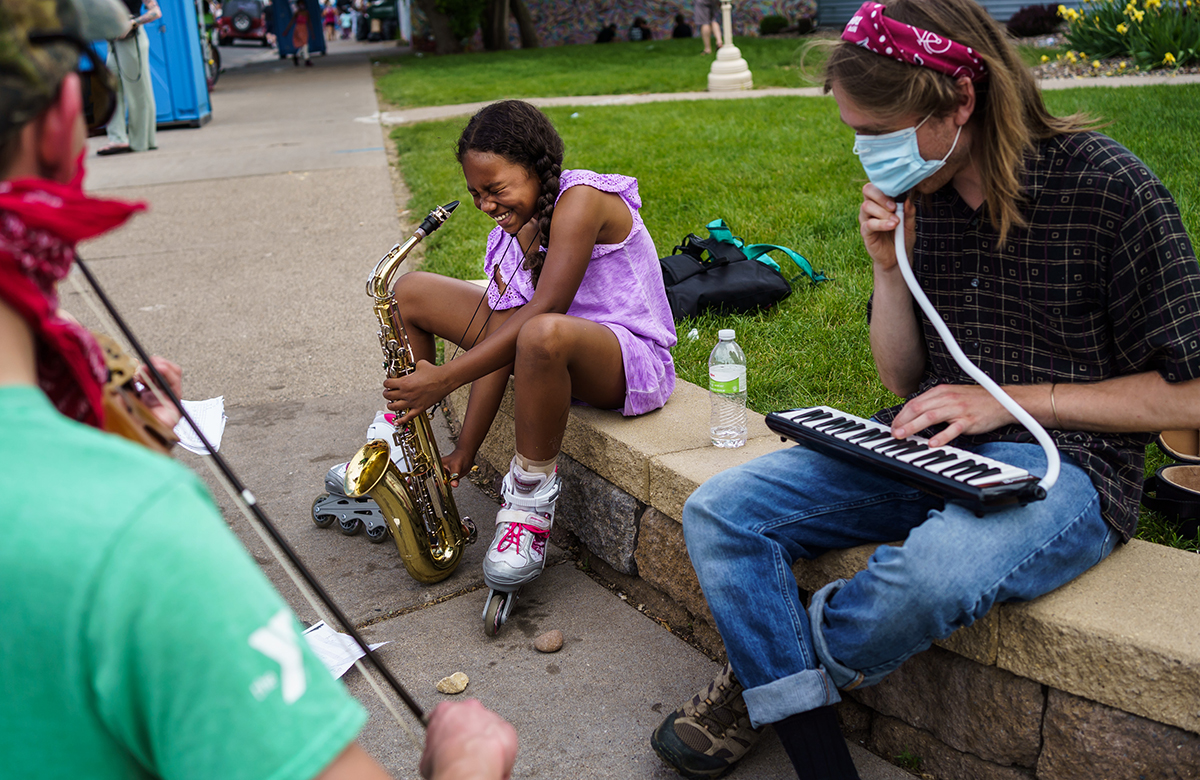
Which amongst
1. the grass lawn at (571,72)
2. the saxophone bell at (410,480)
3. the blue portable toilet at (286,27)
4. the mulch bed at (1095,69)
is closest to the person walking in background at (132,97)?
the grass lawn at (571,72)

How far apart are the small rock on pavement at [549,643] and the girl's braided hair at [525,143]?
3.75 ft

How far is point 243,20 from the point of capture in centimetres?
3566

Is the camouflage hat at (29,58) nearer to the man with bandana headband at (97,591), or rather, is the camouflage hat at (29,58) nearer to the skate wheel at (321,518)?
the man with bandana headband at (97,591)

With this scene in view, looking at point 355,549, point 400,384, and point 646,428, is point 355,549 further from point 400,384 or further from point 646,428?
point 646,428

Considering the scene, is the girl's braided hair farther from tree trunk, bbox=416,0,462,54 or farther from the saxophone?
tree trunk, bbox=416,0,462,54

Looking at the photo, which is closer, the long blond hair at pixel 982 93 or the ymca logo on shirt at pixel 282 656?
the ymca logo on shirt at pixel 282 656

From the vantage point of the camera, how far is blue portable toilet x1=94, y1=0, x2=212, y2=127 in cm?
1268

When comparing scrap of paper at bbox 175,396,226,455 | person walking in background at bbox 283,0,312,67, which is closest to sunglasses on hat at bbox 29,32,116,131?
scrap of paper at bbox 175,396,226,455

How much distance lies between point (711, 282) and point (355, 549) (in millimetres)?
1880

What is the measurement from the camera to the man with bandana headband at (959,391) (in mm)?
1930

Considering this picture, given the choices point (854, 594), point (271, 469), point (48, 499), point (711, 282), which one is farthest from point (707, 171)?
point (48, 499)

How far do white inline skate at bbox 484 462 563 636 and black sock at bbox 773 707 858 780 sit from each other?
3.52ft

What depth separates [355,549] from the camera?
11.2ft

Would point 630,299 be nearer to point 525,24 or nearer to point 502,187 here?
point 502,187
